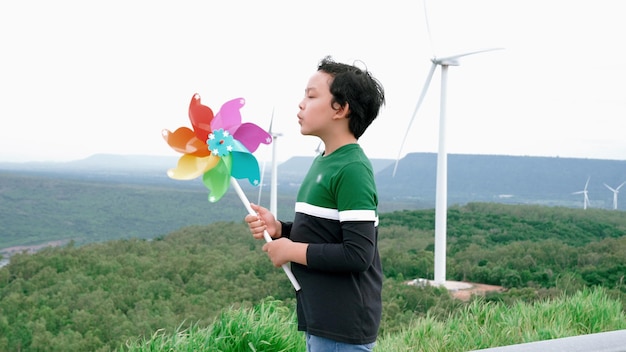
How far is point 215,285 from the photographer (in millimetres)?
11719

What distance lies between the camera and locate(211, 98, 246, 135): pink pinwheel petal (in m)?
3.08

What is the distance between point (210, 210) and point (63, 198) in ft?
22.8

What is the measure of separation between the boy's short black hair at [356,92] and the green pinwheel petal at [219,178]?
526mm

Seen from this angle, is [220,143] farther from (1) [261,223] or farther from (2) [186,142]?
(1) [261,223]

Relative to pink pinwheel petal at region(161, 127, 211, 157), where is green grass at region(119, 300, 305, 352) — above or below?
below

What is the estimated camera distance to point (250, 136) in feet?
10.3

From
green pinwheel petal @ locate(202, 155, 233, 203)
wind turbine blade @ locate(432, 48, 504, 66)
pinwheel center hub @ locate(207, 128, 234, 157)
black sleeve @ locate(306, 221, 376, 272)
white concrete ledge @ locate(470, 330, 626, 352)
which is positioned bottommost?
white concrete ledge @ locate(470, 330, 626, 352)

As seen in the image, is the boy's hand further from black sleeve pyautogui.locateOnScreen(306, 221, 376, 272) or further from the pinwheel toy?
black sleeve pyautogui.locateOnScreen(306, 221, 376, 272)

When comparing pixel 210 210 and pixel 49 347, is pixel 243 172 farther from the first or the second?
pixel 210 210

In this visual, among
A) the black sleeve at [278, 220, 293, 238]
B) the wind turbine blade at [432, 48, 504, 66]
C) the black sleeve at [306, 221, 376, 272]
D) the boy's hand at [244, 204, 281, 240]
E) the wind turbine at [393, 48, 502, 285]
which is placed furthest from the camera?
the wind turbine blade at [432, 48, 504, 66]

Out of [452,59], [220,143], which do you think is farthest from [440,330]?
[452,59]

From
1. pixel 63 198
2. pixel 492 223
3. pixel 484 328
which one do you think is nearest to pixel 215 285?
pixel 484 328


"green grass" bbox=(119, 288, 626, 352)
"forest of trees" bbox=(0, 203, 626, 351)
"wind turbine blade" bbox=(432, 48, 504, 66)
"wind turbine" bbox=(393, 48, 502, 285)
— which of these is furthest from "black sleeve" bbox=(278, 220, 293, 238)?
"wind turbine blade" bbox=(432, 48, 504, 66)

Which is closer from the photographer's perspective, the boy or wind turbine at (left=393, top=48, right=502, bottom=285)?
the boy
